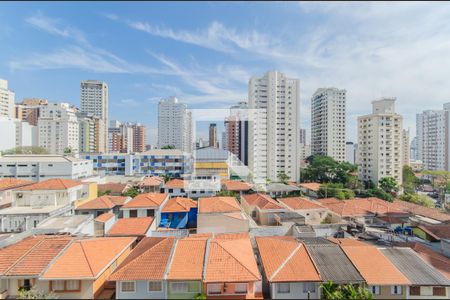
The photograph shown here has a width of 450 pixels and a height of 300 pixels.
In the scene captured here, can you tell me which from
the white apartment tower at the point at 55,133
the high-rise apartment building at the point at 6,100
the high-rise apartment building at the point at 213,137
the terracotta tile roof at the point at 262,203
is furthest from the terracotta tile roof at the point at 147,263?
the high-rise apartment building at the point at 6,100

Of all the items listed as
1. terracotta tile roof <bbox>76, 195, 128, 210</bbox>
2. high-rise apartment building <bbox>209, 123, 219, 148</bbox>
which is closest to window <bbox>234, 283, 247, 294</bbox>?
terracotta tile roof <bbox>76, 195, 128, 210</bbox>

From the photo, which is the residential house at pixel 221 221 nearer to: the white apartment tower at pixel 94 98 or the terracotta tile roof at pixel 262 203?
the terracotta tile roof at pixel 262 203

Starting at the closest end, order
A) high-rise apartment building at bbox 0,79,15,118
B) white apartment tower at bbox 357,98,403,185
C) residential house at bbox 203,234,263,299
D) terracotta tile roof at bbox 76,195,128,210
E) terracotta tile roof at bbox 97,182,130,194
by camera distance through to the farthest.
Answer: residential house at bbox 203,234,263,299, terracotta tile roof at bbox 76,195,128,210, terracotta tile roof at bbox 97,182,130,194, white apartment tower at bbox 357,98,403,185, high-rise apartment building at bbox 0,79,15,118

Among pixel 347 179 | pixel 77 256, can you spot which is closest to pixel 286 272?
pixel 77 256

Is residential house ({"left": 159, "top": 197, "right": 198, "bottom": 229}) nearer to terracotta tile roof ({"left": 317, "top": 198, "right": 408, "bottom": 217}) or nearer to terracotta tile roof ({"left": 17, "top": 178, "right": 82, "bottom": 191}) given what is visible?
terracotta tile roof ({"left": 17, "top": 178, "right": 82, "bottom": 191})

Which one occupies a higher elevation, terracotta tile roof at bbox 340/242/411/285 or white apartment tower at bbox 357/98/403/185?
white apartment tower at bbox 357/98/403/185

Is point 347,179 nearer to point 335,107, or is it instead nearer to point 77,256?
point 335,107
